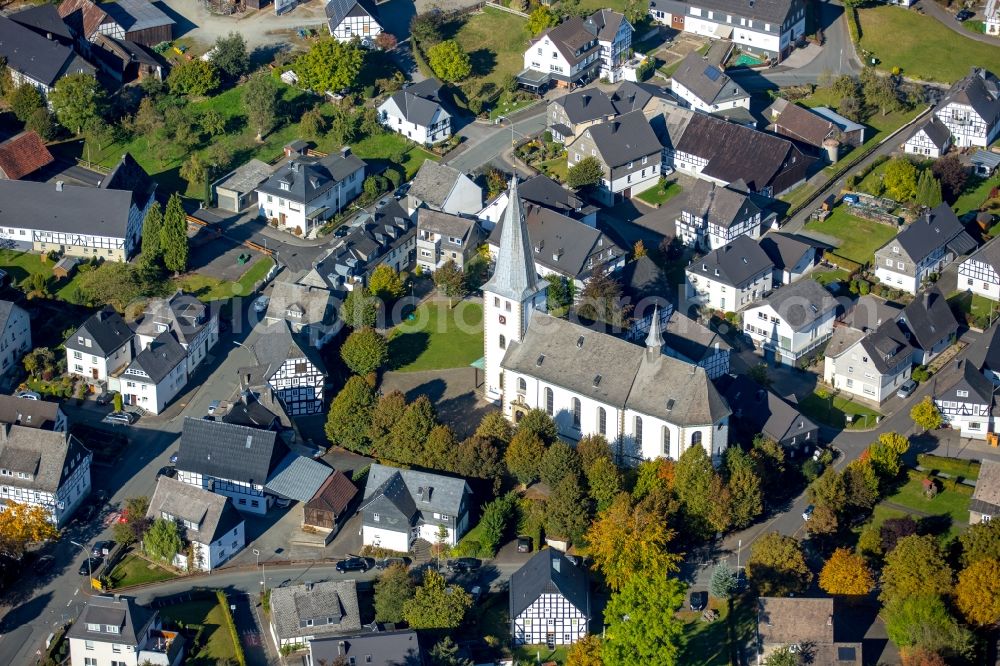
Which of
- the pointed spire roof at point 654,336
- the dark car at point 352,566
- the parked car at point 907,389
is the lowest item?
the dark car at point 352,566

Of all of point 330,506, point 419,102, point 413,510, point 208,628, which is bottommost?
point 208,628

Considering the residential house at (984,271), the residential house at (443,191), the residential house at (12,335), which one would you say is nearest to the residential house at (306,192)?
the residential house at (443,191)

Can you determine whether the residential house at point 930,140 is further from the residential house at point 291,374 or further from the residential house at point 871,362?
the residential house at point 291,374

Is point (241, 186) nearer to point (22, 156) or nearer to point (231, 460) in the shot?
point (22, 156)

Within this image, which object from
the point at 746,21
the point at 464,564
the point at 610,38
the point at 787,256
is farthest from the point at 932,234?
the point at 464,564

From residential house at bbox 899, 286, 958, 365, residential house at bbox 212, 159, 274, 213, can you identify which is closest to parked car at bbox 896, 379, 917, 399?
residential house at bbox 899, 286, 958, 365
